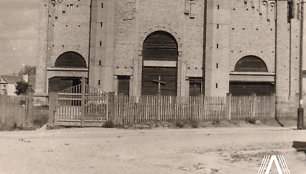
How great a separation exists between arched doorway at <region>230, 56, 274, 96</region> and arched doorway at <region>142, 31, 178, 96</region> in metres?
5.29

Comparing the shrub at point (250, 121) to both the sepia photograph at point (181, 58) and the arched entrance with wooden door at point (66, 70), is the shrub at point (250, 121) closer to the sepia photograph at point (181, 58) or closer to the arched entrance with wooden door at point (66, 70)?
the sepia photograph at point (181, 58)

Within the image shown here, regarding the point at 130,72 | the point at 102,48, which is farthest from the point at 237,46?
the point at 102,48

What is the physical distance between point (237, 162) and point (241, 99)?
1458cm

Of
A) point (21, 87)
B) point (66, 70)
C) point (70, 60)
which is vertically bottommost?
point (21, 87)

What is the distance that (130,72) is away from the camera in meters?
29.3

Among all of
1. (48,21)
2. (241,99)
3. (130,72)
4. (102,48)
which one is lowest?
(241,99)

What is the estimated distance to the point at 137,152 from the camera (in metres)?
12.3

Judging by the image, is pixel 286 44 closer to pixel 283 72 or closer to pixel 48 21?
pixel 283 72

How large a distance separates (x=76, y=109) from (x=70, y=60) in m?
11.8

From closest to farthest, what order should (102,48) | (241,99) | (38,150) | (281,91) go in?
(38,150), (241,99), (102,48), (281,91)

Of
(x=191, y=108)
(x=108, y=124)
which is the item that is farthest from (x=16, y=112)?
(x=191, y=108)

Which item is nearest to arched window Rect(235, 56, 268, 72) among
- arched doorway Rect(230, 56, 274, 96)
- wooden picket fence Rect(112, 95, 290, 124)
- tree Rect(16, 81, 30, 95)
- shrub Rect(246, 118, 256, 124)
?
arched doorway Rect(230, 56, 274, 96)

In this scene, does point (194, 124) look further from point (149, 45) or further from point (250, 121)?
point (149, 45)

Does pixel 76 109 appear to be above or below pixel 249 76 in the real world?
below
